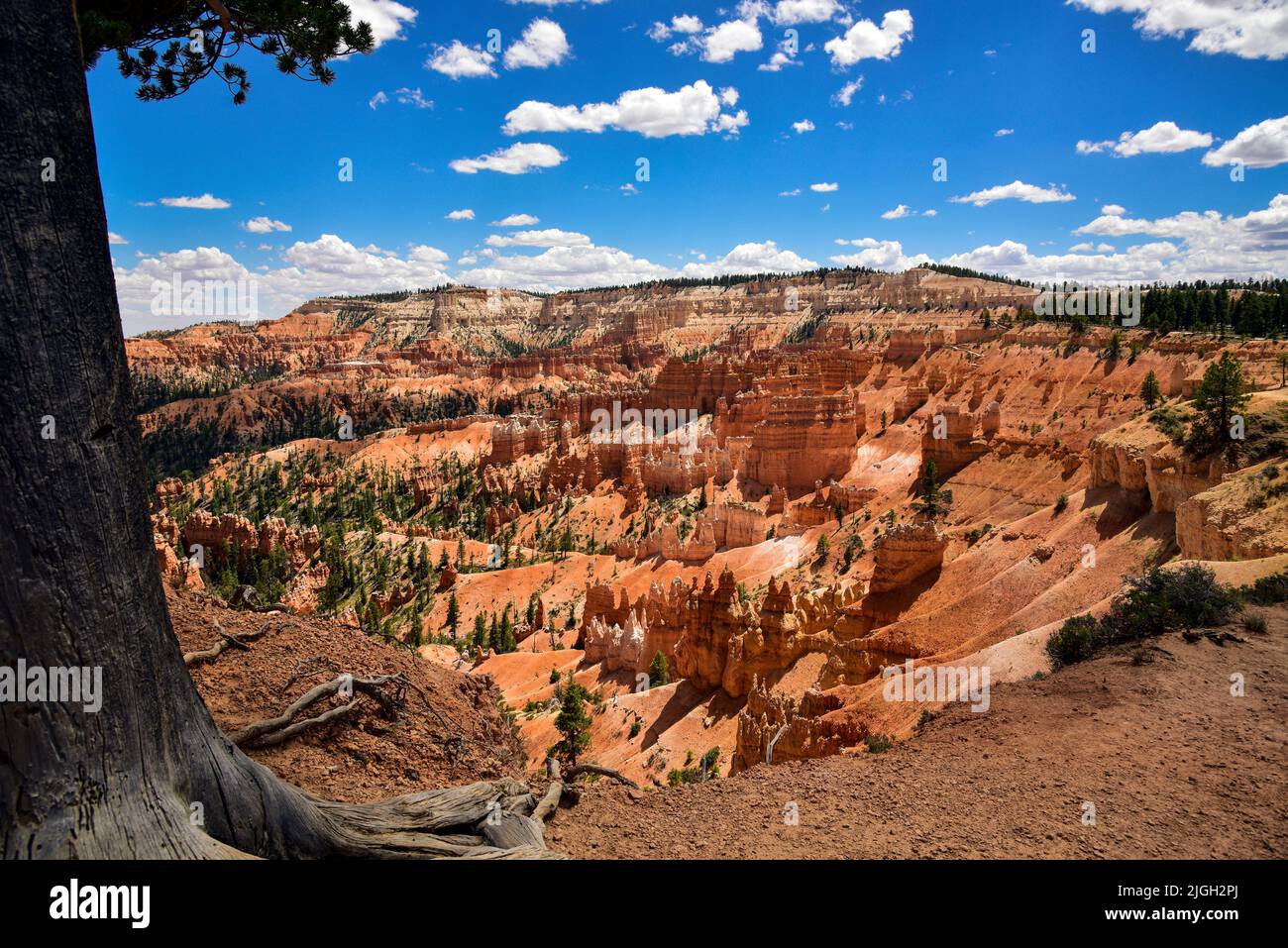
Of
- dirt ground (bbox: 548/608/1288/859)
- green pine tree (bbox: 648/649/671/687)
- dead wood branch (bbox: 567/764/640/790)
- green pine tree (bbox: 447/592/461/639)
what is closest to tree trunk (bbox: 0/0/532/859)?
dirt ground (bbox: 548/608/1288/859)

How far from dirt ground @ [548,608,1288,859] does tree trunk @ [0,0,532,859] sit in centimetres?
328

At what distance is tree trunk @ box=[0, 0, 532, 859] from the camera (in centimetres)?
348

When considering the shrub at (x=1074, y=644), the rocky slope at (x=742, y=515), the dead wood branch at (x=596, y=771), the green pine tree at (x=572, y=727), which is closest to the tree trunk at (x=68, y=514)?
the dead wood branch at (x=596, y=771)

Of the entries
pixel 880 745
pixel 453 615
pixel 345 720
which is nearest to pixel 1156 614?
pixel 880 745

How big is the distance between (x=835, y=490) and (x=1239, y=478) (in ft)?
91.8

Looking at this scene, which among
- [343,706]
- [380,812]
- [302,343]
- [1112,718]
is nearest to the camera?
[380,812]

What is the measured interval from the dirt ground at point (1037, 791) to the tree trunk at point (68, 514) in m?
→ 3.28

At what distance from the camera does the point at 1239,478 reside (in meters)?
16.1

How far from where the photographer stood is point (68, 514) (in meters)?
3.61
